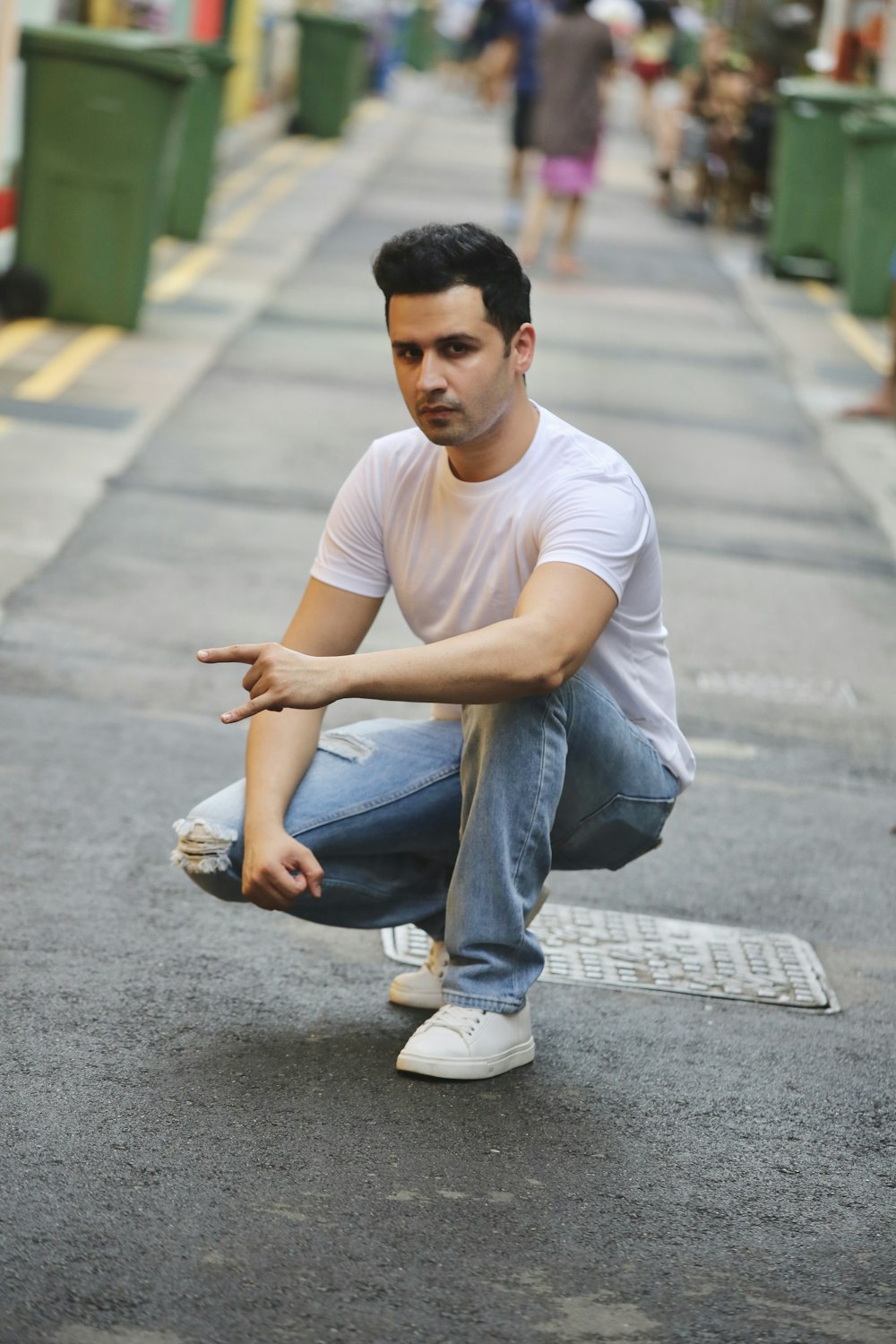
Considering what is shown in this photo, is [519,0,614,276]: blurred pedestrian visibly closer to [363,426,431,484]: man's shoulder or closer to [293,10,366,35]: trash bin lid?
[293,10,366,35]: trash bin lid

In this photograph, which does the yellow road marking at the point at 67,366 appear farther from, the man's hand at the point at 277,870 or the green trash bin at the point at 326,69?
the green trash bin at the point at 326,69

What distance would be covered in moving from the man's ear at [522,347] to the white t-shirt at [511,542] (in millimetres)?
122

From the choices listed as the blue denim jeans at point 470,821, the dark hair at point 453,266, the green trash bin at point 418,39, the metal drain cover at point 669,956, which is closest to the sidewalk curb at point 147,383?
the metal drain cover at point 669,956

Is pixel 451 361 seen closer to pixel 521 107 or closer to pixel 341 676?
pixel 341 676

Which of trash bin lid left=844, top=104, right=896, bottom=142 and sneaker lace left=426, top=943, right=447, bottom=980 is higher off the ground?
trash bin lid left=844, top=104, right=896, bottom=142

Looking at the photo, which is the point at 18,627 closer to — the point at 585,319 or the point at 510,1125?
the point at 510,1125

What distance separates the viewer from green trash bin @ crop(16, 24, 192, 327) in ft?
33.6

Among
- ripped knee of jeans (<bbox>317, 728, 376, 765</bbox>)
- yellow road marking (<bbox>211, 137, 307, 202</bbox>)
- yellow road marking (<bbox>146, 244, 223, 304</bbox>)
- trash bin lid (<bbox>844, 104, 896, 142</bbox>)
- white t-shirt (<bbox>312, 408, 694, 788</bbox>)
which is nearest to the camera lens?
white t-shirt (<bbox>312, 408, 694, 788</bbox>)

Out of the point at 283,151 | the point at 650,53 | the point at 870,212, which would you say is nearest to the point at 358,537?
the point at 870,212

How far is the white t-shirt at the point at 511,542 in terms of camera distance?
10.9 feet

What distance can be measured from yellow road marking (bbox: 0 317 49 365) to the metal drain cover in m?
6.34

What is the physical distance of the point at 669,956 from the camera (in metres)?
4.05

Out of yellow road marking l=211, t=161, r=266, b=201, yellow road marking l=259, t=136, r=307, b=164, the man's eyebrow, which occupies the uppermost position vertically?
the man's eyebrow

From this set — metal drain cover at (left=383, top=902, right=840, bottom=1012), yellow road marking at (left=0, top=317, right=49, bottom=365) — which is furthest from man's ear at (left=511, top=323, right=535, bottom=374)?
yellow road marking at (left=0, top=317, right=49, bottom=365)
